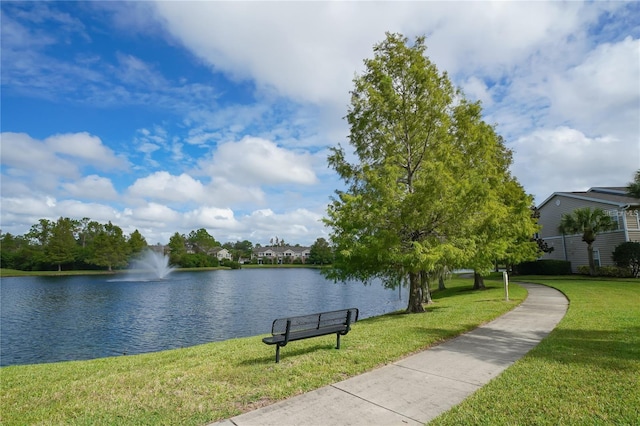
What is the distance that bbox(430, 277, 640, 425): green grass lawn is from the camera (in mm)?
4449

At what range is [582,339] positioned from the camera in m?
8.36

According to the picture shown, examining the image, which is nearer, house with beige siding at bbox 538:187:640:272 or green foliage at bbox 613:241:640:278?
green foliage at bbox 613:241:640:278

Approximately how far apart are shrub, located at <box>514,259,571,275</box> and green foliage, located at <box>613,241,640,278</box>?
5497mm

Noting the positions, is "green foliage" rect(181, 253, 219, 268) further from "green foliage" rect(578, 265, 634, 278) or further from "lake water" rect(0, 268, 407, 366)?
"green foliage" rect(578, 265, 634, 278)

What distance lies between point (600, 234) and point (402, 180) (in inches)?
1104

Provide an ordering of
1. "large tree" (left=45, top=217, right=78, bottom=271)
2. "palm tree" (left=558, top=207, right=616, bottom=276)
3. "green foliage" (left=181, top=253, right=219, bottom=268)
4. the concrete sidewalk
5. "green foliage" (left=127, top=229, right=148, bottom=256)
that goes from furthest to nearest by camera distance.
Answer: "green foliage" (left=181, top=253, right=219, bottom=268) → "green foliage" (left=127, top=229, right=148, bottom=256) → "large tree" (left=45, top=217, right=78, bottom=271) → "palm tree" (left=558, top=207, right=616, bottom=276) → the concrete sidewalk

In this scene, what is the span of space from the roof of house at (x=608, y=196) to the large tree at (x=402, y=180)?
24.5 metres

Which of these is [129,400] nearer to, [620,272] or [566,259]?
[620,272]

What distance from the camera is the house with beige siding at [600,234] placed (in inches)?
1187

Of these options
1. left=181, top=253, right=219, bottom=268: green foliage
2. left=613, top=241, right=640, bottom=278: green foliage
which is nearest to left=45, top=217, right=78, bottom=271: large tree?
left=181, top=253, right=219, bottom=268: green foliage

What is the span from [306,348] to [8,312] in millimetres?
28835

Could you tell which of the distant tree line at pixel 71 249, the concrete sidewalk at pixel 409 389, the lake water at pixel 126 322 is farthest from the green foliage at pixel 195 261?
the concrete sidewalk at pixel 409 389

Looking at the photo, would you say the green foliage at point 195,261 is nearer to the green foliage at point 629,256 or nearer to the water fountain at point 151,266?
the water fountain at point 151,266

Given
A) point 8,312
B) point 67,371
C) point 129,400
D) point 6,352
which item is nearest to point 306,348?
point 129,400
